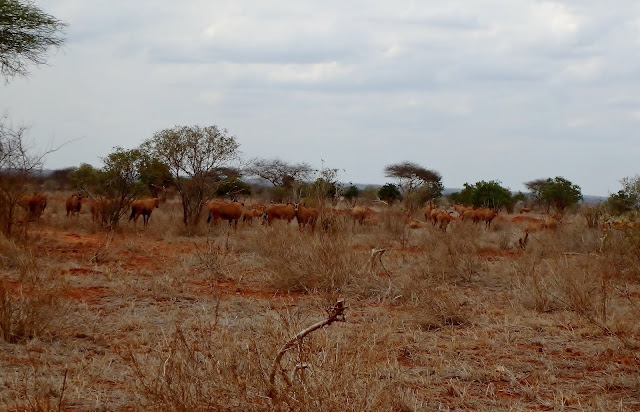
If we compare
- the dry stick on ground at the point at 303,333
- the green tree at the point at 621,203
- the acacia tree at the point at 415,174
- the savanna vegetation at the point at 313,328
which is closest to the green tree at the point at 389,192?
the acacia tree at the point at 415,174

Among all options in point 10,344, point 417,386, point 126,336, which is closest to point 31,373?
point 10,344

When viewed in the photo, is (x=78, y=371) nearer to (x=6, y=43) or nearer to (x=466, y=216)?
(x=6, y=43)

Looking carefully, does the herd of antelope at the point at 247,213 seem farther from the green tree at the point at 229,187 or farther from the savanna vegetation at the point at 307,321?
the savanna vegetation at the point at 307,321

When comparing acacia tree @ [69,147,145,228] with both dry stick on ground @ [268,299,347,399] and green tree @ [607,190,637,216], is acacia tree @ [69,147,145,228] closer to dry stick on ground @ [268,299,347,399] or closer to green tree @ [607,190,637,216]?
green tree @ [607,190,637,216]

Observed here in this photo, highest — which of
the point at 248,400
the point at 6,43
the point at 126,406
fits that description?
the point at 6,43

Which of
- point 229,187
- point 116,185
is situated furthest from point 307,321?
point 229,187

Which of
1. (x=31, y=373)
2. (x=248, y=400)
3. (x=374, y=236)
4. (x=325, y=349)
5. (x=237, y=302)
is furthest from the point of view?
(x=374, y=236)

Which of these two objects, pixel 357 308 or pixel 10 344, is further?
pixel 357 308

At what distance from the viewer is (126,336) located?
6668 mm

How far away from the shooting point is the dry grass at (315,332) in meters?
4.01

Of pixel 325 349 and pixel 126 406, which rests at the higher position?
pixel 325 349

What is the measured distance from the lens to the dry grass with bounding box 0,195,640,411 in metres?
4.01

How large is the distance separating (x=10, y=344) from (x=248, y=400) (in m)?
3.11

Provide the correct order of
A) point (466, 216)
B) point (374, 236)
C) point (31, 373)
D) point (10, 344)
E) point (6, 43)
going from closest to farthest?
point (31, 373), point (10, 344), point (6, 43), point (374, 236), point (466, 216)
